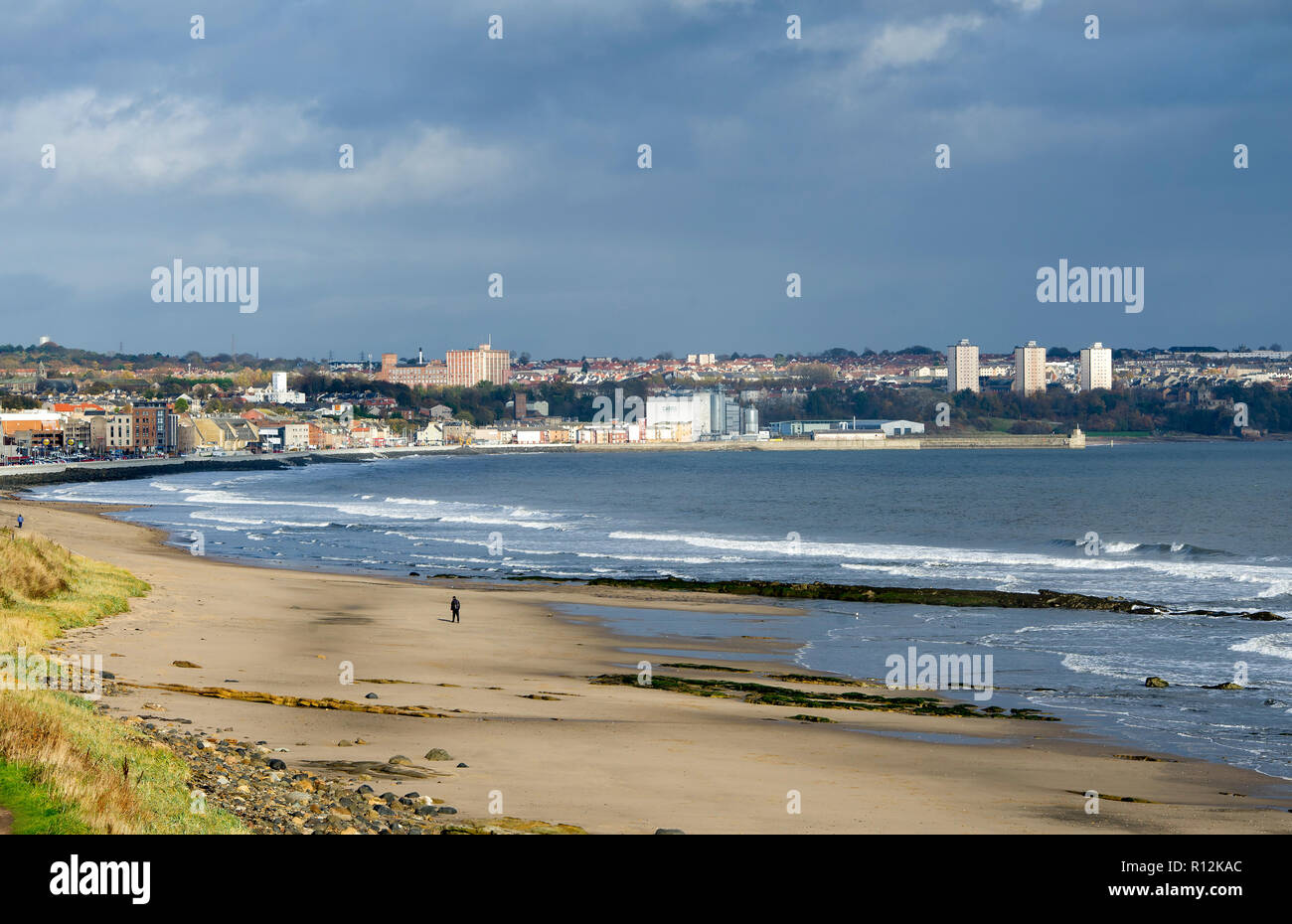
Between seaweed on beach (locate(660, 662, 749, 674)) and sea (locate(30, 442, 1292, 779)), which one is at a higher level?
seaweed on beach (locate(660, 662, 749, 674))

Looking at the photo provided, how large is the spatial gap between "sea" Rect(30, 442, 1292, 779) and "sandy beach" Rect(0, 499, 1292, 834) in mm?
1945

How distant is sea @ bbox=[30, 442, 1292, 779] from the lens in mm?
20375

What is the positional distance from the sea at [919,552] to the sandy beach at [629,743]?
6.38ft

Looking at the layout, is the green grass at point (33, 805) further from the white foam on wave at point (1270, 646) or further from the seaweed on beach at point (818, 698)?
the white foam on wave at point (1270, 646)

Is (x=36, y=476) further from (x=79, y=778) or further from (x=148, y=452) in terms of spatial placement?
(x=79, y=778)

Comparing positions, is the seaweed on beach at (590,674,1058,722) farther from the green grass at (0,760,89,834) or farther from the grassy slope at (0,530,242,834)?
the green grass at (0,760,89,834)

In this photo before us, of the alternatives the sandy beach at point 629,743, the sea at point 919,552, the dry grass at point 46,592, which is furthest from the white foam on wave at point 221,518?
the sandy beach at point 629,743

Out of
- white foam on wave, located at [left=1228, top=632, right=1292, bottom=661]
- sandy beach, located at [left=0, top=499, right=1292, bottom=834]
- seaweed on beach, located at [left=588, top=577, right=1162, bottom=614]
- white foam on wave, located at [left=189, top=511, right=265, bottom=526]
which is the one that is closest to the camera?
sandy beach, located at [left=0, top=499, right=1292, bottom=834]

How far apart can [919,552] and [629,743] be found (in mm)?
31799

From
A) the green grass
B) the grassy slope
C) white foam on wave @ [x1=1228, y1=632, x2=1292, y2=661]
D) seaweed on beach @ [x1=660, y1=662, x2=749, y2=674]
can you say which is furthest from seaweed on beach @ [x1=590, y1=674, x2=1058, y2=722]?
the green grass

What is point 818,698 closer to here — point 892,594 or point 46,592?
point 892,594

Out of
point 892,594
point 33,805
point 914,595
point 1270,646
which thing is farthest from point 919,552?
point 33,805

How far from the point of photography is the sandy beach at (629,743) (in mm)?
11695
